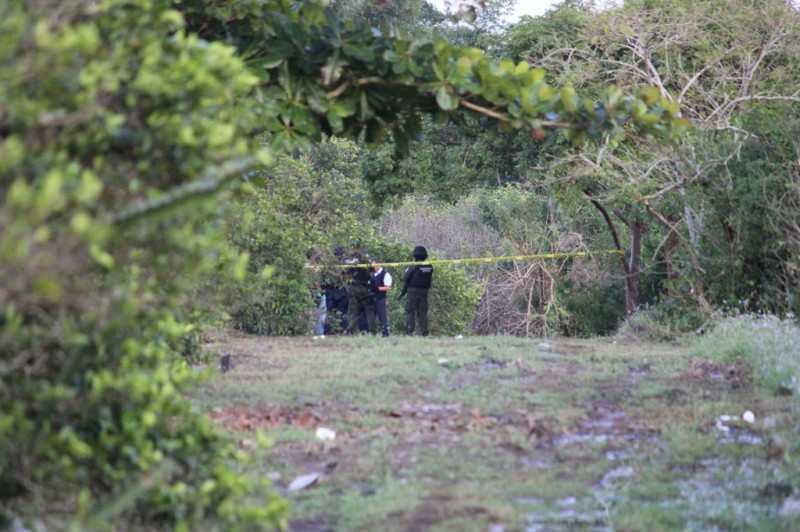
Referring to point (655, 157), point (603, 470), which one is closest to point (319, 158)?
point (655, 157)

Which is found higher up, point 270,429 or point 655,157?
point 655,157

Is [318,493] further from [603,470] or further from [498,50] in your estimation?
[498,50]

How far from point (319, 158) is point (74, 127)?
2016cm

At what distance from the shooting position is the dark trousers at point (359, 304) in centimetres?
1806

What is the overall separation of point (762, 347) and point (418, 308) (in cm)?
876

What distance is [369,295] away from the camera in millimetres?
18172

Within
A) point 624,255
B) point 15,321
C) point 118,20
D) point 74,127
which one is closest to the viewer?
point 15,321

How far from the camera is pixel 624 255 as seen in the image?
714 inches

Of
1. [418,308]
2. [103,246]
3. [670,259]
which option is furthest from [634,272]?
[103,246]

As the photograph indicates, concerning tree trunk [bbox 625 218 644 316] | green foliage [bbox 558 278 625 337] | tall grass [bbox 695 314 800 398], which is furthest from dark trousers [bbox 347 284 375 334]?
tall grass [bbox 695 314 800 398]

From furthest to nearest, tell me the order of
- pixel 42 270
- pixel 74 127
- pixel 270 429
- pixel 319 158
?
pixel 319 158 < pixel 270 429 < pixel 74 127 < pixel 42 270

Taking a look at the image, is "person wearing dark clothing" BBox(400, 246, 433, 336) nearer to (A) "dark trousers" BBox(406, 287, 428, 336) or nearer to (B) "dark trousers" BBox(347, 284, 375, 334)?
(A) "dark trousers" BBox(406, 287, 428, 336)

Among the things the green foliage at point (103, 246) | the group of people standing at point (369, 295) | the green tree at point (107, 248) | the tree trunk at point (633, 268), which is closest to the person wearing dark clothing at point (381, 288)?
the group of people standing at point (369, 295)

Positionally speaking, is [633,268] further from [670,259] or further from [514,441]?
[514,441]
